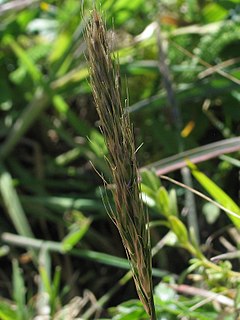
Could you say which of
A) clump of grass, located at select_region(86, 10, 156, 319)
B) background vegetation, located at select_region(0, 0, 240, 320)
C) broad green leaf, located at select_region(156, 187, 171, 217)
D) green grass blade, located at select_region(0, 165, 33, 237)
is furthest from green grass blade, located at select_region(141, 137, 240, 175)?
clump of grass, located at select_region(86, 10, 156, 319)

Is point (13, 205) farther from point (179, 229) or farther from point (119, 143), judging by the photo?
point (119, 143)

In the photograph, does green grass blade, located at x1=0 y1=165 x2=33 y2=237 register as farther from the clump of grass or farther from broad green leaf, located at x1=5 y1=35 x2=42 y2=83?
the clump of grass

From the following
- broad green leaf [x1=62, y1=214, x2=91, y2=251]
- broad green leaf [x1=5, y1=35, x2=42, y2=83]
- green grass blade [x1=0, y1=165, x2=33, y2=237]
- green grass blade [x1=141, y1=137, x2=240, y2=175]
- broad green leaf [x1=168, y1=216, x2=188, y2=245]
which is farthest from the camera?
broad green leaf [x1=5, y1=35, x2=42, y2=83]

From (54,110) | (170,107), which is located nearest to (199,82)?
(170,107)

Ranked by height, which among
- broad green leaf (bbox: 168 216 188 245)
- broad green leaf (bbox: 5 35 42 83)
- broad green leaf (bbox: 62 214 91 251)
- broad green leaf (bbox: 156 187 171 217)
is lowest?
broad green leaf (bbox: 62 214 91 251)

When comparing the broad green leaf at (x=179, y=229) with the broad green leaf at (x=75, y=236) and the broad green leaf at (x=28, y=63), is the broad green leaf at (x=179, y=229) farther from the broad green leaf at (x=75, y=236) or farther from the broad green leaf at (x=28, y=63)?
the broad green leaf at (x=28, y=63)
